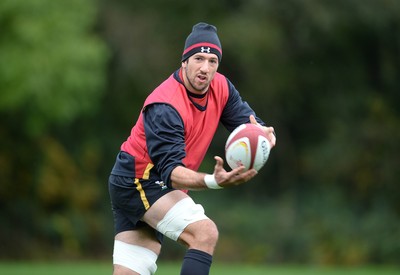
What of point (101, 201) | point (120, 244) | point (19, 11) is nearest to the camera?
point (120, 244)

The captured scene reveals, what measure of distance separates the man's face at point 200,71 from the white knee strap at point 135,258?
1.52 metres

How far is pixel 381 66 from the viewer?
27109 mm

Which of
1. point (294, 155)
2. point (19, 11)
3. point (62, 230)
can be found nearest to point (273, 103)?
point (294, 155)

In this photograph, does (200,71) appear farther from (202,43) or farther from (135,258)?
(135,258)

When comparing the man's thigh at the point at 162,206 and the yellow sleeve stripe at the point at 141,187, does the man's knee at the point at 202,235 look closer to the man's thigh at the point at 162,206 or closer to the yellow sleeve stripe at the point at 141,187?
the man's thigh at the point at 162,206

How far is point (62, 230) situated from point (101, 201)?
2328 millimetres

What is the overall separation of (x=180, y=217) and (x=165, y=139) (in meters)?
0.64

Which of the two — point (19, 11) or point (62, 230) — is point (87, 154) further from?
point (19, 11)

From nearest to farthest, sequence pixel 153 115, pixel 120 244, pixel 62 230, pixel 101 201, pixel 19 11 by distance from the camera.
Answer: pixel 153 115 < pixel 120 244 < pixel 19 11 < pixel 62 230 < pixel 101 201

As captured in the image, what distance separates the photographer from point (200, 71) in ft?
23.7

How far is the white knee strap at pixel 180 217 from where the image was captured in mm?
6941

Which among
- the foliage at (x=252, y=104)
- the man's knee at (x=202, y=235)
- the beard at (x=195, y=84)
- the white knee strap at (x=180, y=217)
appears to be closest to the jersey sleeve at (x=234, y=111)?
the beard at (x=195, y=84)

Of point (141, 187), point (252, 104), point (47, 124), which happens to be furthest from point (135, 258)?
point (252, 104)

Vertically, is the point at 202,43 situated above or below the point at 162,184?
above
